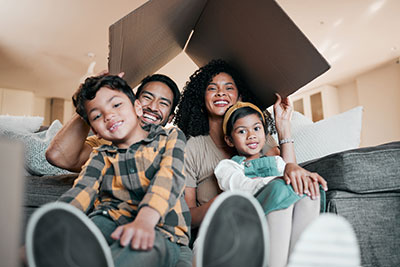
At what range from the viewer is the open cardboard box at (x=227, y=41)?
39.6 inches

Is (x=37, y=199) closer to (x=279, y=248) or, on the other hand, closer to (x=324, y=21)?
(x=279, y=248)

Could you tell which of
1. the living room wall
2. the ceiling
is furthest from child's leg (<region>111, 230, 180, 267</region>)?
the living room wall

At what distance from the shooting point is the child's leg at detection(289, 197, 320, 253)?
0.84 m

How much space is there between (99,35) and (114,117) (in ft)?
13.8

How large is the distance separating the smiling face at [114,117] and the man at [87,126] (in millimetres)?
119

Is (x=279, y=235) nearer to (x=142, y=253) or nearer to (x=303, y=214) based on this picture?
(x=303, y=214)

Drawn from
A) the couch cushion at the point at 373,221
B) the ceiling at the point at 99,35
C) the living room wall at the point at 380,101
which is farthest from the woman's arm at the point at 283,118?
the living room wall at the point at 380,101

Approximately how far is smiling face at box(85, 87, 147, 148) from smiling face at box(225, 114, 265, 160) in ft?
1.34

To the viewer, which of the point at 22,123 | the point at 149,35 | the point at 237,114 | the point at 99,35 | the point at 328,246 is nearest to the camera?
the point at 328,246

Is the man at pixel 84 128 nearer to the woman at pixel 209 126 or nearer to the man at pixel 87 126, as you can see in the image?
the man at pixel 87 126

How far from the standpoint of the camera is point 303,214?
852 mm

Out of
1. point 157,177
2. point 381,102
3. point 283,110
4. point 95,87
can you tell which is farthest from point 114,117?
point 381,102

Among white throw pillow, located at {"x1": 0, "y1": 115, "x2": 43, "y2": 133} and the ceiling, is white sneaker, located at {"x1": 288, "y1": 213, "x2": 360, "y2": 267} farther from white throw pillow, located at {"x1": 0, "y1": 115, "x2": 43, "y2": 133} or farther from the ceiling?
the ceiling

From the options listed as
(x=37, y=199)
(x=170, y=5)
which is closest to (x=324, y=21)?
(x=170, y=5)
